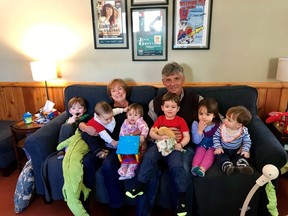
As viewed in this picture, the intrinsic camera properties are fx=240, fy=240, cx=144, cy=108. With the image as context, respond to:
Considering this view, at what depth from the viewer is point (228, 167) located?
1648 millimetres

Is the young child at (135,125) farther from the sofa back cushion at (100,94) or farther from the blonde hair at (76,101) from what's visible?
the blonde hair at (76,101)

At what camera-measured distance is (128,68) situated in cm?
261

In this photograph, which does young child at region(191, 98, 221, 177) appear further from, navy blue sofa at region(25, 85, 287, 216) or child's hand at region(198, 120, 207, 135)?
navy blue sofa at region(25, 85, 287, 216)

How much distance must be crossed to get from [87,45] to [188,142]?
5.04ft

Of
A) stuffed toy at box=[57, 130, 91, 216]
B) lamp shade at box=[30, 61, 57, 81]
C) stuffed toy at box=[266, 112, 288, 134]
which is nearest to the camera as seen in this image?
stuffed toy at box=[57, 130, 91, 216]

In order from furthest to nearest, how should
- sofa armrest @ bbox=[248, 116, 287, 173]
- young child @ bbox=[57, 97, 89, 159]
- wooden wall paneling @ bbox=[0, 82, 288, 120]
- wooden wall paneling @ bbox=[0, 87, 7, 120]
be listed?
1. wooden wall paneling @ bbox=[0, 87, 7, 120]
2. wooden wall paneling @ bbox=[0, 82, 288, 120]
3. young child @ bbox=[57, 97, 89, 159]
4. sofa armrest @ bbox=[248, 116, 287, 173]

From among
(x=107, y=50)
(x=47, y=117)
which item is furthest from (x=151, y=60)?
(x=47, y=117)

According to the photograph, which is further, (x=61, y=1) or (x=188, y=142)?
(x=61, y=1)

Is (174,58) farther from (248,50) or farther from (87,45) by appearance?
(87,45)

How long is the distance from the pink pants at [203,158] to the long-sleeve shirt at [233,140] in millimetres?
74

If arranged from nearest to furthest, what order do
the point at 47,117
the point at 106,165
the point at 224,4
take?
the point at 106,165 < the point at 224,4 < the point at 47,117

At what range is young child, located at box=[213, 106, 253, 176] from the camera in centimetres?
173

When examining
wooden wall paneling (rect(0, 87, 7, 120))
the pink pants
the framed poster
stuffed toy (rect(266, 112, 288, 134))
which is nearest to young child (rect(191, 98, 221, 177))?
the pink pants

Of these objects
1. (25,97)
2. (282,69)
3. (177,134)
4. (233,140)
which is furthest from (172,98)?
(25,97)
